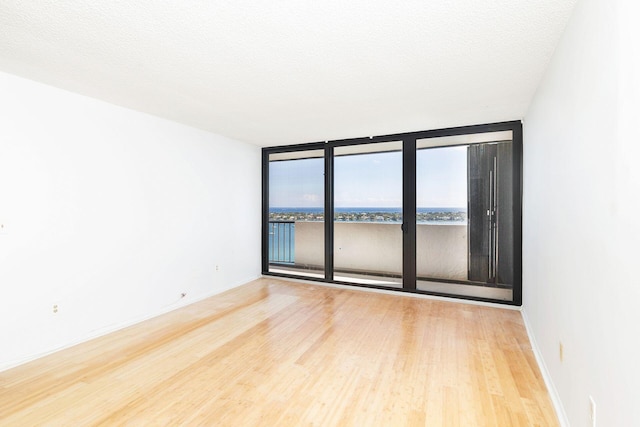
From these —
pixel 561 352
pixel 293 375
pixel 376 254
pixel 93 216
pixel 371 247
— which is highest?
pixel 93 216

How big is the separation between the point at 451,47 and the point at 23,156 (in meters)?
3.47

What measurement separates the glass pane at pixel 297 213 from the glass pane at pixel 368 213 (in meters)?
0.37

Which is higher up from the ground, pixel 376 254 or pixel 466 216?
pixel 466 216

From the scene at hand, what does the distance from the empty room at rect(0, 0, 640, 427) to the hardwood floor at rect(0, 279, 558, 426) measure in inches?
0.8

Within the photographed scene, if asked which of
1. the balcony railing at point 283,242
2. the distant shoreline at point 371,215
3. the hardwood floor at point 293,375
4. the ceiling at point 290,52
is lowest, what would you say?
the hardwood floor at point 293,375

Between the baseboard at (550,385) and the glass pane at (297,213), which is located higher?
the glass pane at (297,213)

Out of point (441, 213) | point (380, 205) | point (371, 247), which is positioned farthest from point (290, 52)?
point (371, 247)

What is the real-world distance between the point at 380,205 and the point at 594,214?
360 cm

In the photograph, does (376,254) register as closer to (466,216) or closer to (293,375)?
(466,216)

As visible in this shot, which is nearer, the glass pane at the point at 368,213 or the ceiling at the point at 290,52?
the ceiling at the point at 290,52

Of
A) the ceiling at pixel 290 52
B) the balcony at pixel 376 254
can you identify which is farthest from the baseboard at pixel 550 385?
the ceiling at pixel 290 52

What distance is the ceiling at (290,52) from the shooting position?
165 cm

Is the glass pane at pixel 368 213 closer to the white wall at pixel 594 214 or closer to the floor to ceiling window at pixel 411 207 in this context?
the floor to ceiling window at pixel 411 207

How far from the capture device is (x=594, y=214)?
1362 mm
